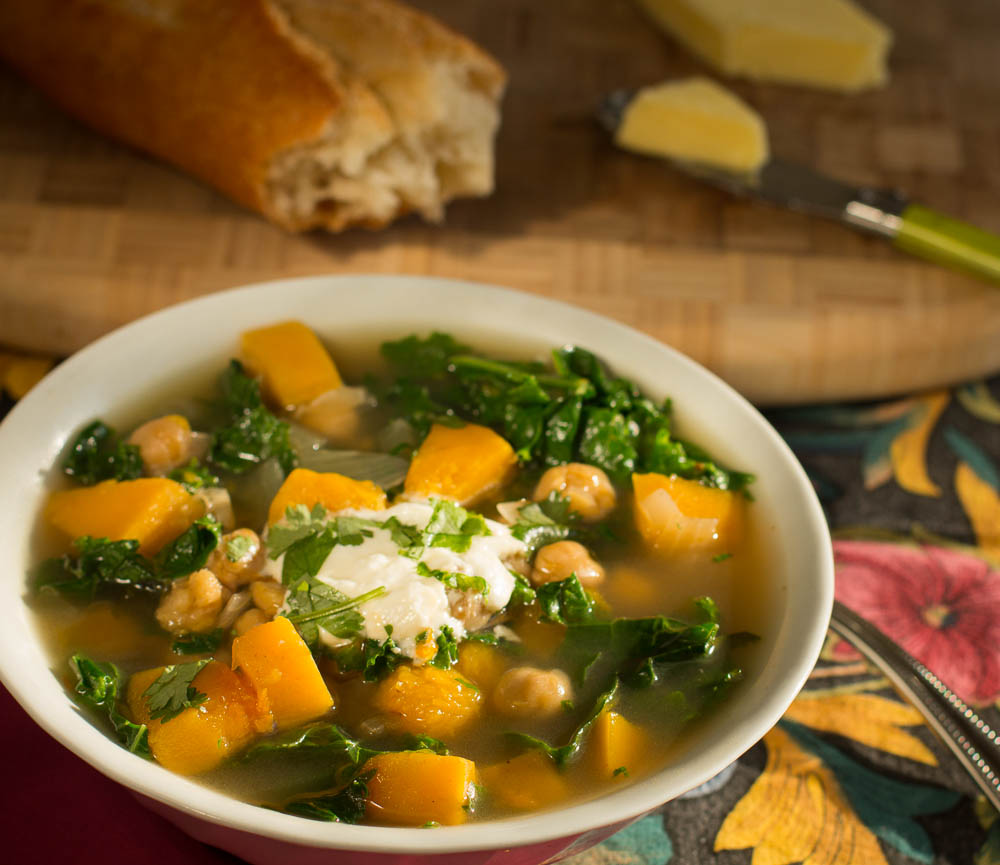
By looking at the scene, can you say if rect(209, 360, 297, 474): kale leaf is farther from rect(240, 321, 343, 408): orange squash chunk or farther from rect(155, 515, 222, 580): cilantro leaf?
rect(155, 515, 222, 580): cilantro leaf

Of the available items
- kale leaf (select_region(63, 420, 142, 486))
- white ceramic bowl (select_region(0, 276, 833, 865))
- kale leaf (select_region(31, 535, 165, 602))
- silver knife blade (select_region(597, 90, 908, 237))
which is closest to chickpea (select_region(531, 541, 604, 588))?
white ceramic bowl (select_region(0, 276, 833, 865))

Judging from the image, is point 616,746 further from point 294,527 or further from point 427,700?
point 294,527

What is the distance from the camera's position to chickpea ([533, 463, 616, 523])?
7.49ft

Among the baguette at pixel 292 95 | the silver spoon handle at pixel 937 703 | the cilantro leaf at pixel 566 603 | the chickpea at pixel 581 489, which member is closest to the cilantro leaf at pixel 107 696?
the cilantro leaf at pixel 566 603

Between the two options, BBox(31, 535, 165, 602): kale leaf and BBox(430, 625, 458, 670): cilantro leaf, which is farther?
BBox(31, 535, 165, 602): kale leaf

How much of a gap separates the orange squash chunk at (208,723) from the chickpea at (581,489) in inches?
28.3

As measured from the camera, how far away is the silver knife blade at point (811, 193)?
3.41m

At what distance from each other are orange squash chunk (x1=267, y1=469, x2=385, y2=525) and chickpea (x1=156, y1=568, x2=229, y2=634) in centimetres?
19

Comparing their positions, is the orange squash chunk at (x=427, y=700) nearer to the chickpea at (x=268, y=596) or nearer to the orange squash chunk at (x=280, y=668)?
the orange squash chunk at (x=280, y=668)

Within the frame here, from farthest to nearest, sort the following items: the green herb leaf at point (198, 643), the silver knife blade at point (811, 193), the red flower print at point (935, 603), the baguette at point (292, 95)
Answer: the silver knife blade at point (811, 193) → the baguette at point (292, 95) → the red flower print at point (935, 603) → the green herb leaf at point (198, 643)

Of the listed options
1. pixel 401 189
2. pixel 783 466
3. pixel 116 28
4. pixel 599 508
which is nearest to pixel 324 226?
pixel 401 189

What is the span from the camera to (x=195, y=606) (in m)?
2.02

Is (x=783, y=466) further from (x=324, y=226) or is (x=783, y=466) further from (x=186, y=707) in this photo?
(x=324, y=226)

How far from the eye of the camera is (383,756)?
181 cm
